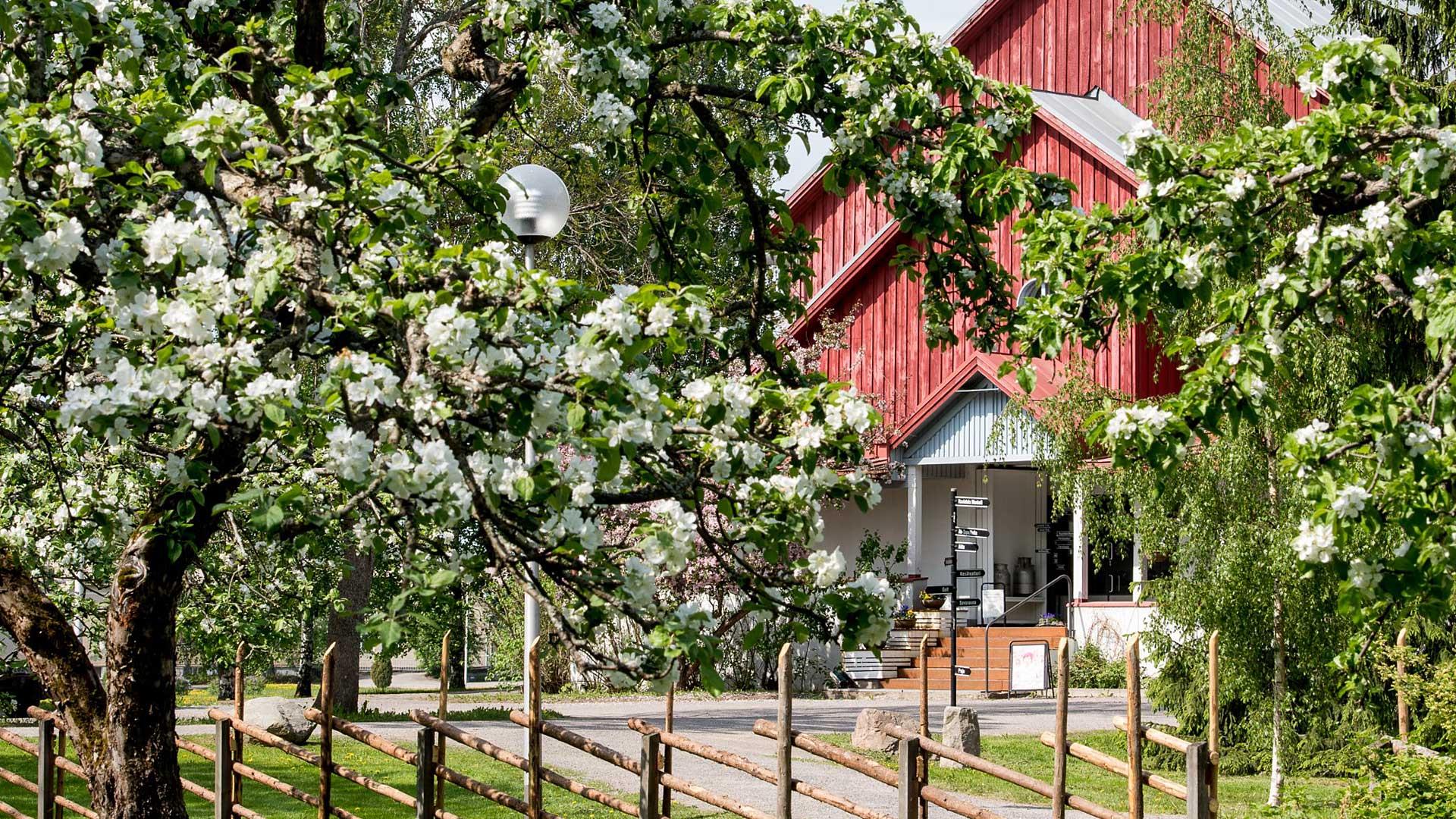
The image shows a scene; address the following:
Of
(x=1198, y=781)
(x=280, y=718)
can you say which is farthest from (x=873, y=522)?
(x=1198, y=781)

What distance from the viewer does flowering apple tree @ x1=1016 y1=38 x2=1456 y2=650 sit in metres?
5.72

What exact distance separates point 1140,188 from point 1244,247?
0.48 meters

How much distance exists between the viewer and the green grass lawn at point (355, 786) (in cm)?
1254

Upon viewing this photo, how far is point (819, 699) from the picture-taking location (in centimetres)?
2209

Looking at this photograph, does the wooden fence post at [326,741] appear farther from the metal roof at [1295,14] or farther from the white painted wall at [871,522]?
the metal roof at [1295,14]

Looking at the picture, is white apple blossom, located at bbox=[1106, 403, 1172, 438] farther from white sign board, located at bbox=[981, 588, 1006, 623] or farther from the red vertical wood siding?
white sign board, located at bbox=[981, 588, 1006, 623]

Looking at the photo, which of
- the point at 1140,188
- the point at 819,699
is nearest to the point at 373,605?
the point at 819,699

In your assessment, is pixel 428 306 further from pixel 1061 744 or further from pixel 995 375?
pixel 995 375

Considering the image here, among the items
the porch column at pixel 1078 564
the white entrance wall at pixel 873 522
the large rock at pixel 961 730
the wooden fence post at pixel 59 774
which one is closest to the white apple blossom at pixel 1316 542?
the large rock at pixel 961 730

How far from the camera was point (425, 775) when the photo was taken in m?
9.96

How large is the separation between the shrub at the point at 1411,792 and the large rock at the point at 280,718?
961 cm

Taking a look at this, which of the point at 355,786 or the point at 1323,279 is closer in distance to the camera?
the point at 1323,279

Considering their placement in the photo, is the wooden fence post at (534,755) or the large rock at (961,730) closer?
the wooden fence post at (534,755)

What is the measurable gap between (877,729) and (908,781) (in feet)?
20.9
